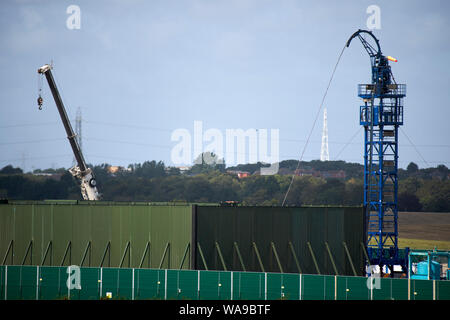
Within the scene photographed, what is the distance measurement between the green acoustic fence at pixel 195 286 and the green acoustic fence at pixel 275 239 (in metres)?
8.53

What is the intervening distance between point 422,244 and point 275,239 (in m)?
75.0

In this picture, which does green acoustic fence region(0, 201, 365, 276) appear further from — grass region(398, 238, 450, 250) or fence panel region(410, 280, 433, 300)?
grass region(398, 238, 450, 250)

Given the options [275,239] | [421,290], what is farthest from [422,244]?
[421,290]

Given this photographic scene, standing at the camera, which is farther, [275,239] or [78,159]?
[78,159]

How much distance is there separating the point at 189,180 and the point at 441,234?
75397mm

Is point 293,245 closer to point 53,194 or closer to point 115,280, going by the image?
point 115,280

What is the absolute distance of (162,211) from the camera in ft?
174

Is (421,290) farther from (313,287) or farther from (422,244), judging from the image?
(422,244)

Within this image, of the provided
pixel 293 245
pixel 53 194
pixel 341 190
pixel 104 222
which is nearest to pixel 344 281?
pixel 293 245

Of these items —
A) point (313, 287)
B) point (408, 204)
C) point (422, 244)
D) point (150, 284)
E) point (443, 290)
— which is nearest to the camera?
point (443, 290)

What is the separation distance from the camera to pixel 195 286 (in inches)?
1690

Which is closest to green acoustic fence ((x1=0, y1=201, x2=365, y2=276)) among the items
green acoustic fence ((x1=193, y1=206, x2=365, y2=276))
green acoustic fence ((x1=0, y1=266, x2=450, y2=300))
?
green acoustic fence ((x1=193, y1=206, x2=365, y2=276))

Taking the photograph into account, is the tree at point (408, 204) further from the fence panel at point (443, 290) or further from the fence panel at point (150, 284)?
the fence panel at point (150, 284)

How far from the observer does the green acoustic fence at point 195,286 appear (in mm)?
40562
